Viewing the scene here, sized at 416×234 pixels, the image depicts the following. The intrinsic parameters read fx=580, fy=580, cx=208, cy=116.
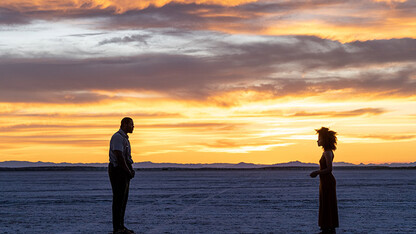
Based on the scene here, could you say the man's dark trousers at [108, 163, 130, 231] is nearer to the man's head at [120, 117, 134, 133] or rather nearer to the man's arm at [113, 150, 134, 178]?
the man's arm at [113, 150, 134, 178]

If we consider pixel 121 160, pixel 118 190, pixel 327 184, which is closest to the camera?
pixel 121 160

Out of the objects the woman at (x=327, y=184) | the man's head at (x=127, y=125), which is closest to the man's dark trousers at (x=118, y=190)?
the man's head at (x=127, y=125)

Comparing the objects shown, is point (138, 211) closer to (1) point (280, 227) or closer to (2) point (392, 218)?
(1) point (280, 227)

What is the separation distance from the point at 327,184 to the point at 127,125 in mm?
3760

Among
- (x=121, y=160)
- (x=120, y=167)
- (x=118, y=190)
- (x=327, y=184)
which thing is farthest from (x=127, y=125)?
(x=327, y=184)

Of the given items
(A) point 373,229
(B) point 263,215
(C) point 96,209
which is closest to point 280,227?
(A) point 373,229

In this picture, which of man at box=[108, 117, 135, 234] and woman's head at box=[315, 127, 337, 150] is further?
woman's head at box=[315, 127, 337, 150]

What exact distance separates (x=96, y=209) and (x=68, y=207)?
1279mm

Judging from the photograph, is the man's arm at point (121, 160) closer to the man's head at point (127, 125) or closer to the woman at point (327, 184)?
the man's head at point (127, 125)

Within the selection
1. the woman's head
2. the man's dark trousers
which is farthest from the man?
the woman's head

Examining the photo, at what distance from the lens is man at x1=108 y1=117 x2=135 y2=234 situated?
33.2 feet

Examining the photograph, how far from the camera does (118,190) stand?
10.3 m

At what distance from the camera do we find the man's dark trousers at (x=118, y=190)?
1027 centimetres

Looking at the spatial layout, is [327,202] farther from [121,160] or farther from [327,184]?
[121,160]
